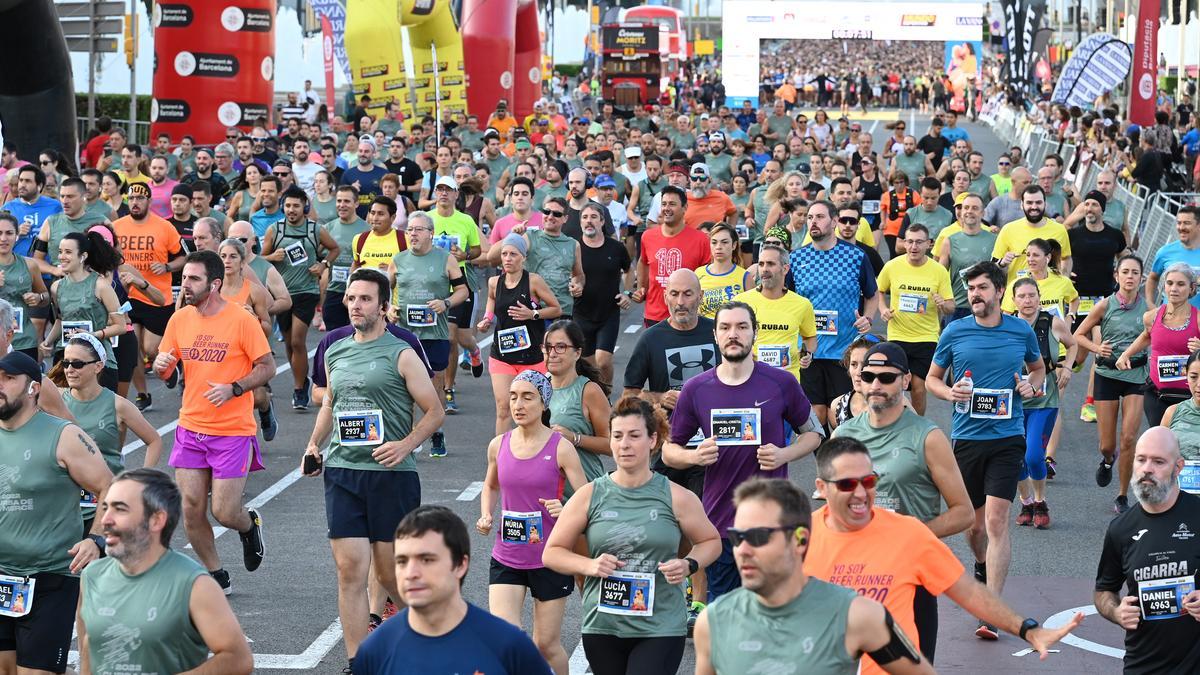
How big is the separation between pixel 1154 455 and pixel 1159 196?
1641cm

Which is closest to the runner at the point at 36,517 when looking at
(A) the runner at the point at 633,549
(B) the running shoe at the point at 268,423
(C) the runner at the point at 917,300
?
(A) the runner at the point at 633,549

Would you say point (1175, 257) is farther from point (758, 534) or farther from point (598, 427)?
point (758, 534)

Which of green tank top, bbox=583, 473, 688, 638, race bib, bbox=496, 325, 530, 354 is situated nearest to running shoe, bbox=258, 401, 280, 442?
race bib, bbox=496, 325, 530, 354

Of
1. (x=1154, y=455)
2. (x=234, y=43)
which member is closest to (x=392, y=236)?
(x=1154, y=455)

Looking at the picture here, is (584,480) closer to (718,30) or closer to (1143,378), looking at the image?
(1143,378)

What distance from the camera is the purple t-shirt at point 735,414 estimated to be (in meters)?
7.95

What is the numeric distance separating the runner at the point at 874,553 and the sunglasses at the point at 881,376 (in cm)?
155

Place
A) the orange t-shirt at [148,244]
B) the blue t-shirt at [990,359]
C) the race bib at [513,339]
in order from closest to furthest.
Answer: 1. the blue t-shirt at [990,359]
2. the race bib at [513,339]
3. the orange t-shirt at [148,244]

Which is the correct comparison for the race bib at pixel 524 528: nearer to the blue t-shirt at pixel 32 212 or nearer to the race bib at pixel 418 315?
the race bib at pixel 418 315

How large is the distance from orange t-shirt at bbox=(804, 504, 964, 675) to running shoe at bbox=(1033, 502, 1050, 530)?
237 inches

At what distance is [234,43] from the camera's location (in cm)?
3031

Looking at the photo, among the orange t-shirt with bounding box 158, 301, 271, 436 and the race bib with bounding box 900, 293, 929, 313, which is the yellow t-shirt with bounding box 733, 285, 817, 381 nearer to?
the race bib with bounding box 900, 293, 929, 313

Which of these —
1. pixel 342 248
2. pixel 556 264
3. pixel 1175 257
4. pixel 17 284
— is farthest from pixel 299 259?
pixel 1175 257

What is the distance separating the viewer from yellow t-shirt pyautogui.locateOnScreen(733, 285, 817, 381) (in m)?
10.9
